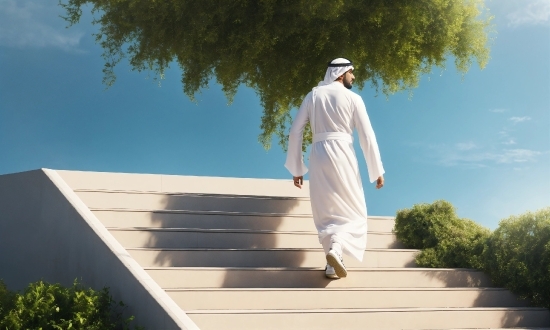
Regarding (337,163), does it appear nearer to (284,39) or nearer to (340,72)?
(340,72)

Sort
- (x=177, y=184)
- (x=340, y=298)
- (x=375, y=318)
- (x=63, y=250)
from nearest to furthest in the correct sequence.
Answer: (x=375, y=318), (x=340, y=298), (x=63, y=250), (x=177, y=184)

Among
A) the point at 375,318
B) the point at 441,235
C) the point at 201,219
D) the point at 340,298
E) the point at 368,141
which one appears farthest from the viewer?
the point at 201,219

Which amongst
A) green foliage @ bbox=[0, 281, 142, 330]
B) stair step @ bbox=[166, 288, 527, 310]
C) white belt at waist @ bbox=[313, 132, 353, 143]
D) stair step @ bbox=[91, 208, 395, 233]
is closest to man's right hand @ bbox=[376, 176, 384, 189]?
white belt at waist @ bbox=[313, 132, 353, 143]

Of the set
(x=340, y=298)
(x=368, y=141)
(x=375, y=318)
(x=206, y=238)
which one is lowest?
(x=375, y=318)

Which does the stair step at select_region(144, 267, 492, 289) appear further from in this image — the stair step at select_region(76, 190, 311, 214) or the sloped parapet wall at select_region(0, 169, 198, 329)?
the stair step at select_region(76, 190, 311, 214)

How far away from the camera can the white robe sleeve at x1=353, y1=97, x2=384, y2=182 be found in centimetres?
704

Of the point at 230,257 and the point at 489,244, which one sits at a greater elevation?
the point at 230,257

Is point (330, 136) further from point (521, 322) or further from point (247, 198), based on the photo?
point (521, 322)

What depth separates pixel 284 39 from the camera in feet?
37.2

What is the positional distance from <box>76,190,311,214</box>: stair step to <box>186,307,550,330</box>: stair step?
293 cm

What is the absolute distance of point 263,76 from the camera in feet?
39.5

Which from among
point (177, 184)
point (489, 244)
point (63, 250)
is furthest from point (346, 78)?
point (63, 250)

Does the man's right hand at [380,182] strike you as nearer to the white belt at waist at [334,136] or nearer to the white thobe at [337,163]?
the white thobe at [337,163]

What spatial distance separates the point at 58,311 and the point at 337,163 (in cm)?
304
